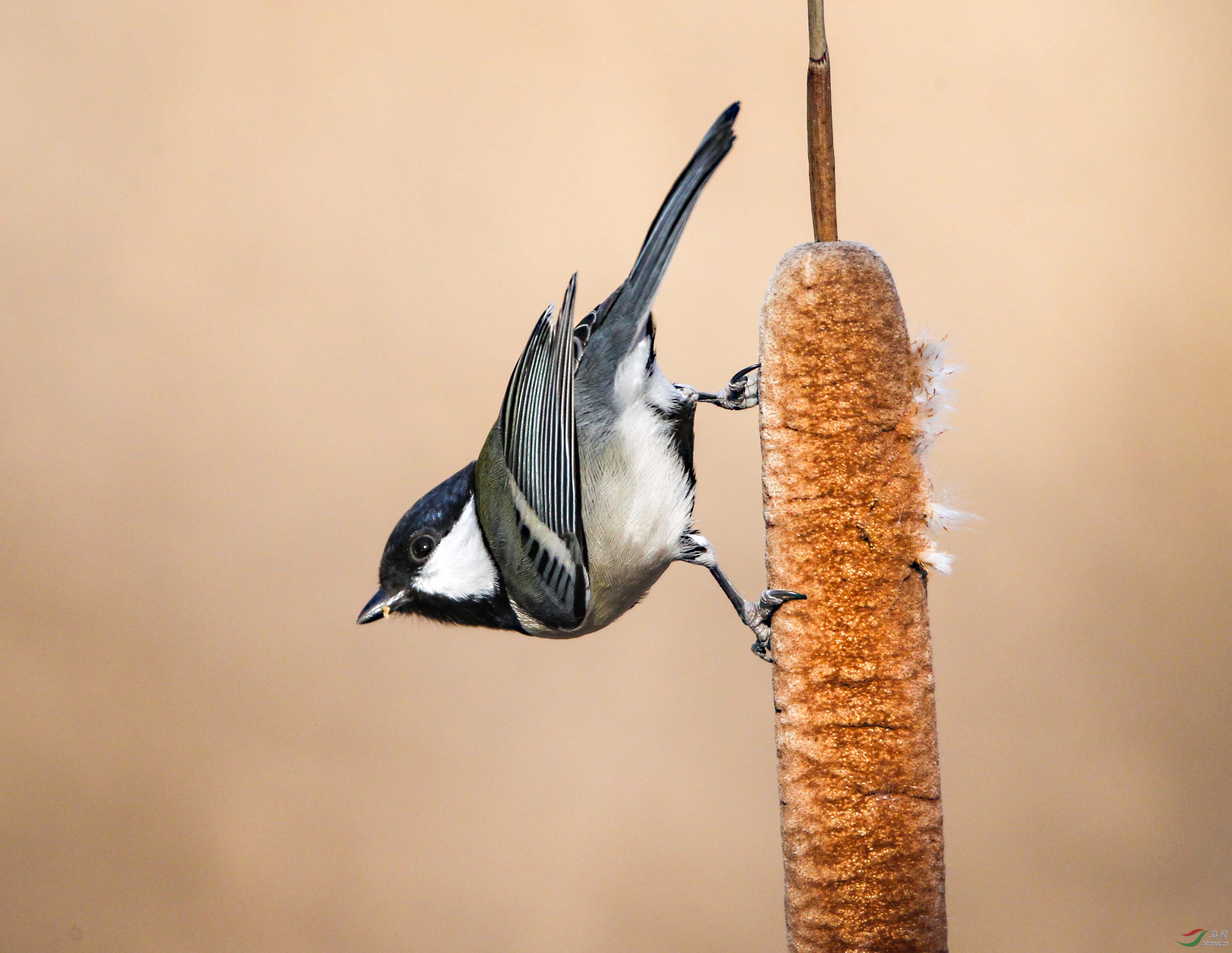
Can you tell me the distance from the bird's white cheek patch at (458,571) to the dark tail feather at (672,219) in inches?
12.9

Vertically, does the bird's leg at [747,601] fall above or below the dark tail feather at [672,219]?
below

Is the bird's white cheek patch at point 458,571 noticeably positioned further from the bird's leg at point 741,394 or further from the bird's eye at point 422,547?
the bird's leg at point 741,394

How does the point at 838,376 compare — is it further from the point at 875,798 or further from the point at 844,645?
the point at 875,798

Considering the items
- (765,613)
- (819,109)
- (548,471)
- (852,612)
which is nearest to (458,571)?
(548,471)

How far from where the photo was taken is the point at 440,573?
44.9 inches

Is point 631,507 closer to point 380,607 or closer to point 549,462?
point 549,462

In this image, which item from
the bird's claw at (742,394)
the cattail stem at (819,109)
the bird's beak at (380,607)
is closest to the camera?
the cattail stem at (819,109)

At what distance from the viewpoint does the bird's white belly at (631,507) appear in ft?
3.46

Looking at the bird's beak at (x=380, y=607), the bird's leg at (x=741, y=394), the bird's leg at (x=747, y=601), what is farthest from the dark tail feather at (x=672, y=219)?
the bird's beak at (x=380, y=607)

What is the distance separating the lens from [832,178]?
0.68 m

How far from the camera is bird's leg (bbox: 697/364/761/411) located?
1.02 meters

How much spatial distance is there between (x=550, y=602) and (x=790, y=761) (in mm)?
414

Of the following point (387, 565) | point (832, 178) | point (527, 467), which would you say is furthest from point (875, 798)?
point (387, 565)

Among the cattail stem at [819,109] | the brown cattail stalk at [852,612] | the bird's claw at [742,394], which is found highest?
the cattail stem at [819,109]
